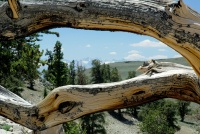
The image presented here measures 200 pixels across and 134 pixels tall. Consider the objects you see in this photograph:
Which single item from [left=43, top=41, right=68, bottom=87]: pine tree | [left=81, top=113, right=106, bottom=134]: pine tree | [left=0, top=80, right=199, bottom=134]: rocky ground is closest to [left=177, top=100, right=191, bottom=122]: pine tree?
[left=0, top=80, right=199, bottom=134]: rocky ground

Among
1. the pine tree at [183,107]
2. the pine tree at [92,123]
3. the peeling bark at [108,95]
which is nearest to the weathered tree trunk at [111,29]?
the peeling bark at [108,95]

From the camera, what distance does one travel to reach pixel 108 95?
454 centimetres

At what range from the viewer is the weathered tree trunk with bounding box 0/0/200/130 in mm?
3193

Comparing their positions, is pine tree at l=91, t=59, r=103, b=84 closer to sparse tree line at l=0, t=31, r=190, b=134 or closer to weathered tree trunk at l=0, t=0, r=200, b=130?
sparse tree line at l=0, t=31, r=190, b=134

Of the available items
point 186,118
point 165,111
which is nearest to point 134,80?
point 165,111

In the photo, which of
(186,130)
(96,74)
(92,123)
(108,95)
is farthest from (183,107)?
(108,95)

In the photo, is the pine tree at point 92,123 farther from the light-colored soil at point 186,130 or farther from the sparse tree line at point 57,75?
the light-colored soil at point 186,130

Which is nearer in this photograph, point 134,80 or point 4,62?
point 134,80

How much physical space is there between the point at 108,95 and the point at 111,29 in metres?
1.26

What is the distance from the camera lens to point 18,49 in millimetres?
20969

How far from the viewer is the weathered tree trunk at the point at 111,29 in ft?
10.5

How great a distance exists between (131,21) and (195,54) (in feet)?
2.08

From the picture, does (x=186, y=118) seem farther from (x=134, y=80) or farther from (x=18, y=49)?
(x=134, y=80)

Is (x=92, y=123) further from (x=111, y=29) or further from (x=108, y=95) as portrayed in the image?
(x=111, y=29)
